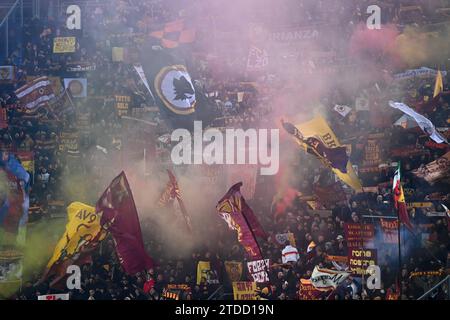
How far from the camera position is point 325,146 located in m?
10.6

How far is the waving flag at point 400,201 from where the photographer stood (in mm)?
9695

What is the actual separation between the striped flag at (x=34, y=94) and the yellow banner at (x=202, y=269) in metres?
3.24

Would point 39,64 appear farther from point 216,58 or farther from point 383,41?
point 383,41

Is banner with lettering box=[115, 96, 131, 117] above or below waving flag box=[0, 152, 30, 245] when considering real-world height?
above

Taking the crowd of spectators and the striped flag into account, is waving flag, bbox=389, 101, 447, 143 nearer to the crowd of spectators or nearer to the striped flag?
the crowd of spectators

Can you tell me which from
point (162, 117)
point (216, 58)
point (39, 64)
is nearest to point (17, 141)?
point (39, 64)

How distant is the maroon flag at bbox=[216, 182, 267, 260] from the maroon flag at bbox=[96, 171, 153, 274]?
3.77 ft

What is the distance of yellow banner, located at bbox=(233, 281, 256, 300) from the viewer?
1043cm

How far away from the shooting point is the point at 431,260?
9930 millimetres

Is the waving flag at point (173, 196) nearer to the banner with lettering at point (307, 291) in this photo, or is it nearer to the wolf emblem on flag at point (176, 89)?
the wolf emblem on flag at point (176, 89)

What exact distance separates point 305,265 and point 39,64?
15.7 feet

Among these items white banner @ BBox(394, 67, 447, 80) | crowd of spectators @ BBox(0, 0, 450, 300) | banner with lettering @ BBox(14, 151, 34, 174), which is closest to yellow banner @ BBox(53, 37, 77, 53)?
crowd of spectators @ BBox(0, 0, 450, 300)

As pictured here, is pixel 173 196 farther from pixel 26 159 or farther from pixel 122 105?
pixel 26 159

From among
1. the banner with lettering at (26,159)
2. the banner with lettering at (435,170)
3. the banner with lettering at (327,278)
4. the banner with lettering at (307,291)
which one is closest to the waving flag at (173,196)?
the banner with lettering at (307,291)
